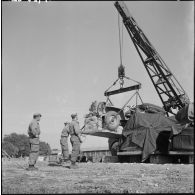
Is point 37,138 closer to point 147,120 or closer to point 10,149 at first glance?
point 147,120

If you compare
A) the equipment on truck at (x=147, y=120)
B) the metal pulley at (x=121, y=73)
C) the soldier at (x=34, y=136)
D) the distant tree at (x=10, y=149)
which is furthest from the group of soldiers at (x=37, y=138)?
the distant tree at (x=10, y=149)

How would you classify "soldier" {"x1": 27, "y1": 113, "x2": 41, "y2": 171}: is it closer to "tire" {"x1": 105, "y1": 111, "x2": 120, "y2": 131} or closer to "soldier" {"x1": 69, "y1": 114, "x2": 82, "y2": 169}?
"soldier" {"x1": 69, "y1": 114, "x2": 82, "y2": 169}

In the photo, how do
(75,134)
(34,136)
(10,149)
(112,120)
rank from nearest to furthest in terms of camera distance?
(34,136) < (75,134) < (112,120) < (10,149)

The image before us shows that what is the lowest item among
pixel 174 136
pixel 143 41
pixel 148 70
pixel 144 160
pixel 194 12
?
pixel 144 160

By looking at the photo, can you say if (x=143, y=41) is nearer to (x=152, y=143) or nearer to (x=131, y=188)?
(x=152, y=143)

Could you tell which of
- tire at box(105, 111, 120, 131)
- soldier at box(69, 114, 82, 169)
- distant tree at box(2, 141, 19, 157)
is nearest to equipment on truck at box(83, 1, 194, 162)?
tire at box(105, 111, 120, 131)

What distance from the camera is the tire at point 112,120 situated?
12211 mm

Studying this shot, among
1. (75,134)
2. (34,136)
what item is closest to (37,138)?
(34,136)

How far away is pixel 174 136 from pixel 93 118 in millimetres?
3629

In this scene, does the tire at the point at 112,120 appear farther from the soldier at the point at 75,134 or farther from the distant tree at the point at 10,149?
the distant tree at the point at 10,149

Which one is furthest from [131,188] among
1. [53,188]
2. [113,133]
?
[113,133]

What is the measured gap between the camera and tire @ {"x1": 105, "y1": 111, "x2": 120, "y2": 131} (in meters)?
12.2

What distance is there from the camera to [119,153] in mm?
11141

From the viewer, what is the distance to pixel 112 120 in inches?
488
